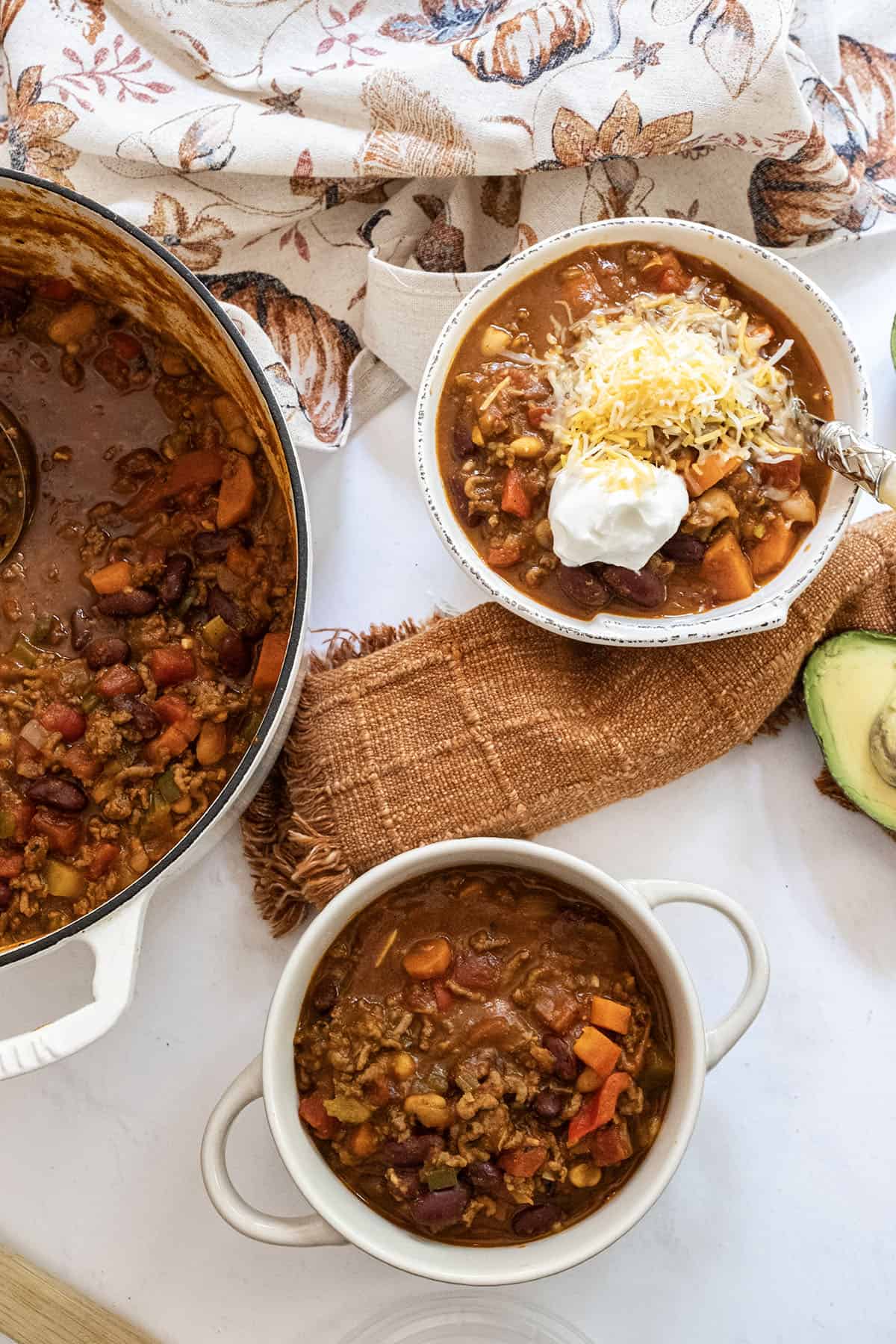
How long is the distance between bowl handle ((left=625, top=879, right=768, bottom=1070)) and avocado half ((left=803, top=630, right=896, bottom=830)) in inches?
16.5

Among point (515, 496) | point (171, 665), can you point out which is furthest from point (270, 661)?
point (515, 496)

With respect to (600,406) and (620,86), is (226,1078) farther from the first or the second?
(620,86)

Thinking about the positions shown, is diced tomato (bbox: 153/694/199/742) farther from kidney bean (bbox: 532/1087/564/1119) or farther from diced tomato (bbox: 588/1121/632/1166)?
diced tomato (bbox: 588/1121/632/1166)

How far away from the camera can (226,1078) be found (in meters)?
2.21

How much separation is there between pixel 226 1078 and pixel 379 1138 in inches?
16.8

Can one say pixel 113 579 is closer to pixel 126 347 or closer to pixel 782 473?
pixel 126 347

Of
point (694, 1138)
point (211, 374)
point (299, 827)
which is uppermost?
point (211, 374)

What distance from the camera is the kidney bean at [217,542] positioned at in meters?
2.13

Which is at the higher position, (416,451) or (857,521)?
(416,451)

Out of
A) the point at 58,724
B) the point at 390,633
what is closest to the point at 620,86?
the point at 390,633

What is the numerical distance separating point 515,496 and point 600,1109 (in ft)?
3.53

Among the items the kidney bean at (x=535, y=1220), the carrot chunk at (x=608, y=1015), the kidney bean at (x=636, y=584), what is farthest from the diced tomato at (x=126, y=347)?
the kidney bean at (x=535, y=1220)

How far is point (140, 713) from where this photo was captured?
2.09m

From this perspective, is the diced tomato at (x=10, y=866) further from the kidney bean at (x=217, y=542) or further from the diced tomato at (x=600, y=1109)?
the diced tomato at (x=600, y=1109)
